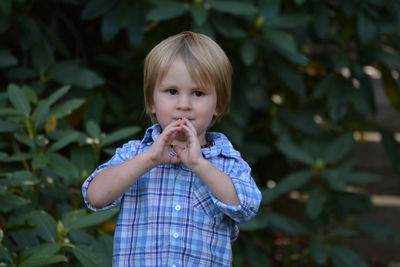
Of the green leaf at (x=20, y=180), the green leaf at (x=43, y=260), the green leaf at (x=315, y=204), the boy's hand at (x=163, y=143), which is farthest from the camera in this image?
the green leaf at (x=315, y=204)

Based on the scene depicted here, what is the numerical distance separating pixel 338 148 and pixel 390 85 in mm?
617

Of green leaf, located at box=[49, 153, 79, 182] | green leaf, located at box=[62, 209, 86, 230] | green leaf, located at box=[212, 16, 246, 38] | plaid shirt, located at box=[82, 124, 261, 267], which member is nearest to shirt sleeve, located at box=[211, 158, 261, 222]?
plaid shirt, located at box=[82, 124, 261, 267]

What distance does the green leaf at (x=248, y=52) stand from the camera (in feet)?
10.0

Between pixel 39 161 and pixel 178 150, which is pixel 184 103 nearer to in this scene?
pixel 178 150

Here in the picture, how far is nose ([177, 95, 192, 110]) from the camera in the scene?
1689 mm

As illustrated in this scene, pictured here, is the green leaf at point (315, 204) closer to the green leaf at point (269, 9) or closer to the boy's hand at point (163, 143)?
the green leaf at point (269, 9)

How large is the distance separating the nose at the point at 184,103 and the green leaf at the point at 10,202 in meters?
0.88

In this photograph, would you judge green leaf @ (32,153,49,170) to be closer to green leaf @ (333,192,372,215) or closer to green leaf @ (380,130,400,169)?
green leaf @ (333,192,372,215)

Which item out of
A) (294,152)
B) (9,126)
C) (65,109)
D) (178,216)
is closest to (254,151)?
(294,152)

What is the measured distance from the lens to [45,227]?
7.50 feet

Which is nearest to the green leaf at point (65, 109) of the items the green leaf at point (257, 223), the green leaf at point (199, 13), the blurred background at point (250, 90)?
the blurred background at point (250, 90)

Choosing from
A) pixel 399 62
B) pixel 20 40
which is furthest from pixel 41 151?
pixel 399 62

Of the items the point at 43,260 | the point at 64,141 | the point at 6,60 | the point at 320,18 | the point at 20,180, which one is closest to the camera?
the point at 43,260

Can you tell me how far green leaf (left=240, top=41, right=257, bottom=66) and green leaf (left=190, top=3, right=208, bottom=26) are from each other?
25 cm
